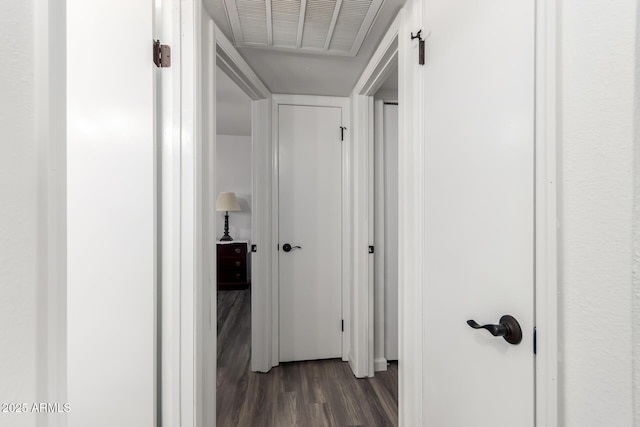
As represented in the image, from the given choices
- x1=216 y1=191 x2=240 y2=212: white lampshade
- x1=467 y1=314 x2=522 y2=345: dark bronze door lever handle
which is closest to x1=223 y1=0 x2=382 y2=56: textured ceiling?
x1=467 y1=314 x2=522 y2=345: dark bronze door lever handle

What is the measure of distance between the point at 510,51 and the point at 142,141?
1.21 meters

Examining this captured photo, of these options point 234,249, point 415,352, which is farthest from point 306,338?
point 234,249

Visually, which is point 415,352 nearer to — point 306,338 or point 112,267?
point 112,267

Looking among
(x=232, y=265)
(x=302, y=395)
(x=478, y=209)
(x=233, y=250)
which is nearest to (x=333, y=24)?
(x=478, y=209)

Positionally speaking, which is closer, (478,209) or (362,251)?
(478,209)

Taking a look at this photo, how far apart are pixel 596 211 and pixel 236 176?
4635mm

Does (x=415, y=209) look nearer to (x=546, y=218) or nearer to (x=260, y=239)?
(x=546, y=218)

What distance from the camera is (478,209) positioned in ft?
2.53

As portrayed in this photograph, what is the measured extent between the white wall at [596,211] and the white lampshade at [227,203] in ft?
13.8

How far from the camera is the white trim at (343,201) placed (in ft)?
7.40

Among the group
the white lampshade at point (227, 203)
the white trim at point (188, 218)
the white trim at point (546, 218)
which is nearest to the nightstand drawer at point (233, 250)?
the white lampshade at point (227, 203)

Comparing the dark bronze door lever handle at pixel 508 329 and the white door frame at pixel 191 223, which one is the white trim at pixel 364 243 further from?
the dark bronze door lever handle at pixel 508 329

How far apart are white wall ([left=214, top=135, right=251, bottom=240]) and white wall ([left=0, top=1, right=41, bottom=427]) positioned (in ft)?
13.9

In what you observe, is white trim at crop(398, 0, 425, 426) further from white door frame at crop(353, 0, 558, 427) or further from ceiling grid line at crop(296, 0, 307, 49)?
ceiling grid line at crop(296, 0, 307, 49)
